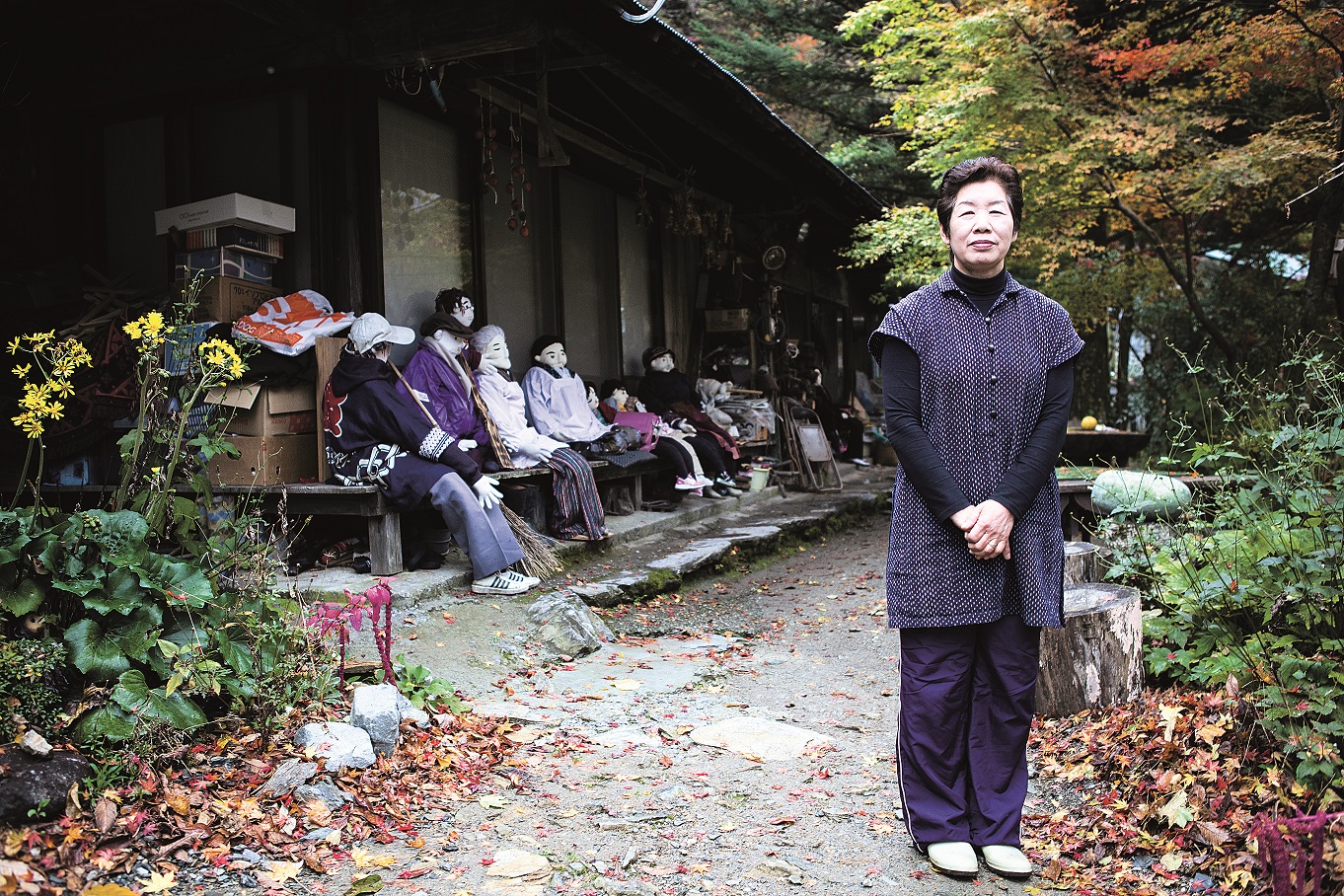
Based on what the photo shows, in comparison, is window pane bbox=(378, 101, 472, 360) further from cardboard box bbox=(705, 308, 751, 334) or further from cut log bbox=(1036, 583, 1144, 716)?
cut log bbox=(1036, 583, 1144, 716)

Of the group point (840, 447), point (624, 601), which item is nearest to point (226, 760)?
point (624, 601)

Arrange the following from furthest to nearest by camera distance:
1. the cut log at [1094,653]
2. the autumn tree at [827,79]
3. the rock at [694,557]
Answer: the autumn tree at [827,79] → the rock at [694,557] → the cut log at [1094,653]

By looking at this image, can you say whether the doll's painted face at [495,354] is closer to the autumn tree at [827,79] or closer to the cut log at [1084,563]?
the cut log at [1084,563]

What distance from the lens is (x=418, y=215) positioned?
7.27 m

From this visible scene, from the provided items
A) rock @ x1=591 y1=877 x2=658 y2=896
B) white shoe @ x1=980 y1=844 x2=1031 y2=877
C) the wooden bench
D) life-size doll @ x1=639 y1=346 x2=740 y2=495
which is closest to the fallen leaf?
rock @ x1=591 y1=877 x2=658 y2=896

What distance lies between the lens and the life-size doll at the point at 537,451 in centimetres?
676

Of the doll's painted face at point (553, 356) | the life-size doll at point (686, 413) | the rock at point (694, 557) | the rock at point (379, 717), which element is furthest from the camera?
the life-size doll at point (686, 413)

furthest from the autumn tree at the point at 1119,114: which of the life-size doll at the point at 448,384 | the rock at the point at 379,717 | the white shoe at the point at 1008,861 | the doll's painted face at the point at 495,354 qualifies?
the rock at the point at 379,717

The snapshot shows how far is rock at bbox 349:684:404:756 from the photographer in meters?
3.37

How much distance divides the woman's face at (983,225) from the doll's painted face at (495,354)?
4911 millimetres

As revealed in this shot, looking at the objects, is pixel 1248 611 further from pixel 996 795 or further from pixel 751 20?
pixel 751 20

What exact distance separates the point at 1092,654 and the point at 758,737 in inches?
50.1

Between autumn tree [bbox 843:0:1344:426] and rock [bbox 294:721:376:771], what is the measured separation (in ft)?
26.1

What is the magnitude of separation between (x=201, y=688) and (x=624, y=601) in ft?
10.5
